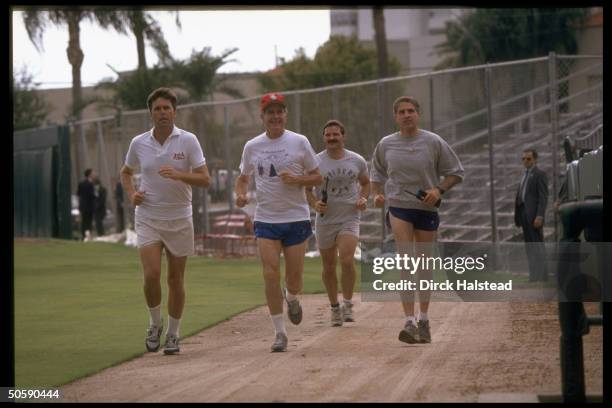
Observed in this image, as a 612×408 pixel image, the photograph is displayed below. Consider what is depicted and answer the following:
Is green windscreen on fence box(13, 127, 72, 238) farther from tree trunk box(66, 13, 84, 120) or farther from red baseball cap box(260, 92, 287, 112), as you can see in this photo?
red baseball cap box(260, 92, 287, 112)

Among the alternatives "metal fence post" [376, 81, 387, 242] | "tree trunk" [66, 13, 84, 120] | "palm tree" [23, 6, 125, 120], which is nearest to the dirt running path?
"metal fence post" [376, 81, 387, 242]

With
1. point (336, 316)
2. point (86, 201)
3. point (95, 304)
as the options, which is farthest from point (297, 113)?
point (336, 316)

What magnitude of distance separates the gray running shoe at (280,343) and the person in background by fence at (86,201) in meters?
25.9

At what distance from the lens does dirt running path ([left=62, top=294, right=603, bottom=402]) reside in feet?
29.0

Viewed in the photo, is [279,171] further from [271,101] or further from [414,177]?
[414,177]

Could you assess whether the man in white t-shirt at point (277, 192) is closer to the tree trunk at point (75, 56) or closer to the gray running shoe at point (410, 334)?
the gray running shoe at point (410, 334)

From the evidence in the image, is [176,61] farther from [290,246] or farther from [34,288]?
[290,246]

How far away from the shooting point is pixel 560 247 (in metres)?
7.99

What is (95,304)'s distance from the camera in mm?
17172

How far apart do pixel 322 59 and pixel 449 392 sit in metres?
60.2

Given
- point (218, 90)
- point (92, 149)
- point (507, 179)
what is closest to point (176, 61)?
point (218, 90)

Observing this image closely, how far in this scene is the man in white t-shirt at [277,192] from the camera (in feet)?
38.5

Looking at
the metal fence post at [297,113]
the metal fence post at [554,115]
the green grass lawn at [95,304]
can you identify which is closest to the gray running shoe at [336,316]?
the green grass lawn at [95,304]

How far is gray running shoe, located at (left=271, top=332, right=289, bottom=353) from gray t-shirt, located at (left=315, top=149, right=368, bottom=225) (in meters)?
2.78
